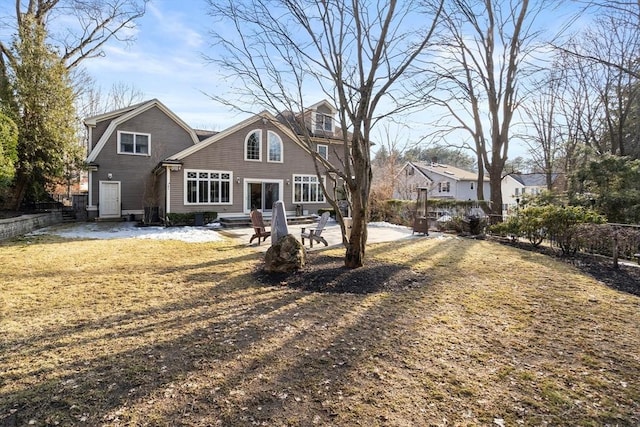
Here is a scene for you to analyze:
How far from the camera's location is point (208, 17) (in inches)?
299

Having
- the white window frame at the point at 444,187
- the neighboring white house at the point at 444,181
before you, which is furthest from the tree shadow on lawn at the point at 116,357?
the white window frame at the point at 444,187

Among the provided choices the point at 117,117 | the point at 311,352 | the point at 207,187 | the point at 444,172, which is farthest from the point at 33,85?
the point at 444,172

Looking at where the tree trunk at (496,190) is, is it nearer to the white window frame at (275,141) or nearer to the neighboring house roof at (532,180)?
the white window frame at (275,141)

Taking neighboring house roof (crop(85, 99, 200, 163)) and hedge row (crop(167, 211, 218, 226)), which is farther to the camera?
neighboring house roof (crop(85, 99, 200, 163))

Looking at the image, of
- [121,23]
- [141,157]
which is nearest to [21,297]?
[141,157]

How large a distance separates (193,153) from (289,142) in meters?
5.57

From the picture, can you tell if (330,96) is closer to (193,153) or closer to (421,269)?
(421,269)

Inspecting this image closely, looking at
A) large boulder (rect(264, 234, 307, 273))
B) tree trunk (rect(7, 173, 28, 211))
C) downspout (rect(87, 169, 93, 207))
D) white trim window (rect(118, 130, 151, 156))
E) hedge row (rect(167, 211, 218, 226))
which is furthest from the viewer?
white trim window (rect(118, 130, 151, 156))

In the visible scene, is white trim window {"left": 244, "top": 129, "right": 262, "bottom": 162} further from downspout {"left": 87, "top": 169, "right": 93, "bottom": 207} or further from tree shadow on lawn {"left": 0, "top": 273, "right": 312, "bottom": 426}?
tree shadow on lawn {"left": 0, "top": 273, "right": 312, "bottom": 426}

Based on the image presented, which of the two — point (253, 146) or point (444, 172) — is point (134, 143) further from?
point (444, 172)

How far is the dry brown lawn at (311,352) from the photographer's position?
2.42 meters

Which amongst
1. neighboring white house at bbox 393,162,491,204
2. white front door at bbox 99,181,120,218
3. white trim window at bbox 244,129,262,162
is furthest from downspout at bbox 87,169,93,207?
neighboring white house at bbox 393,162,491,204

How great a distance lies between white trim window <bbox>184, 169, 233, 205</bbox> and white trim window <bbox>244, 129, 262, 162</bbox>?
1.49 metres

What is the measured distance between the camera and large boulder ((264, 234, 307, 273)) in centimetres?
636
